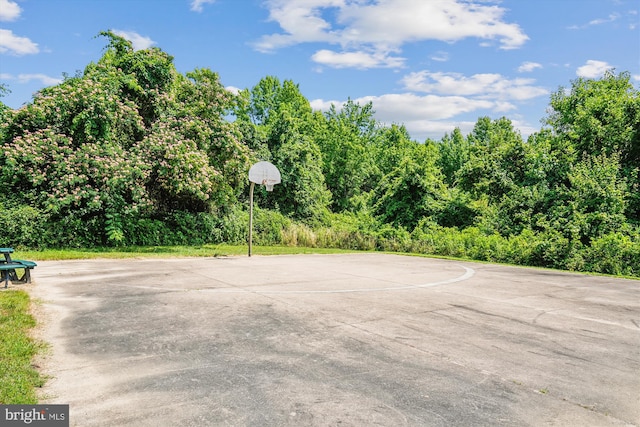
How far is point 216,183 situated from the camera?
18359mm

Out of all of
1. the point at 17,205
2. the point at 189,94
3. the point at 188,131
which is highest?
the point at 189,94

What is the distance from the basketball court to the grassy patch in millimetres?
175

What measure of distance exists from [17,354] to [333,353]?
10.6ft

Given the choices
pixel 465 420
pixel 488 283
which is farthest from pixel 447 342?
pixel 488 283

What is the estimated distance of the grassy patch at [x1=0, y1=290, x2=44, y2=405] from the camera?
3.61 meters

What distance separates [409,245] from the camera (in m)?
21.2

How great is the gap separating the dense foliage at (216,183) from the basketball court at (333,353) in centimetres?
685

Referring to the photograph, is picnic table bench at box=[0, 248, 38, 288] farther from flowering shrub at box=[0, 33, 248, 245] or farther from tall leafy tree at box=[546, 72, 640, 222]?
tall leafy tree at box=[546, 72, 640, 222]

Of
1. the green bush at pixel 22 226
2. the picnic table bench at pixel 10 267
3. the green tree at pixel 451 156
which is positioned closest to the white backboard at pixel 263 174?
the green bush at pixel 22 226

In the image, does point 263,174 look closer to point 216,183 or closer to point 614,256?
point 216,183

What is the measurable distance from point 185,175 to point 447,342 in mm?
12844

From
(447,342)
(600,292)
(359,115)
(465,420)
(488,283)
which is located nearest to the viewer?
(465,420)

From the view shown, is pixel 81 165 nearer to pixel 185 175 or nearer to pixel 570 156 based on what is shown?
pixel 185 175

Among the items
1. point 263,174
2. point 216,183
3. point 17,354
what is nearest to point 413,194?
point 263,174
